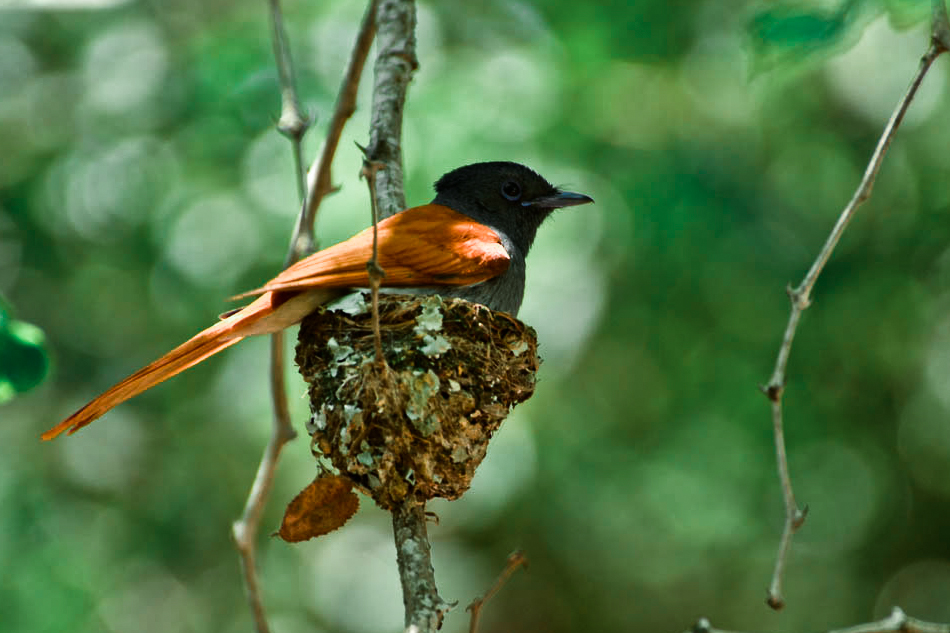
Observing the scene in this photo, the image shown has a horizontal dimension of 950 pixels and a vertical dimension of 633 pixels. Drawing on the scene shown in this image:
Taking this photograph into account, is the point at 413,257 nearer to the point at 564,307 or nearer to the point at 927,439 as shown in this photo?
the point at 564,307

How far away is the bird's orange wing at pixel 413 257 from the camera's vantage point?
4406 mm

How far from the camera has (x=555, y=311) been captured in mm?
8016

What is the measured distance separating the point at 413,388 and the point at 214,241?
448 cm

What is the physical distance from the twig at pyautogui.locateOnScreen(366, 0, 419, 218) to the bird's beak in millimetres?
1283

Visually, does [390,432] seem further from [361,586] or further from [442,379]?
[361,586]

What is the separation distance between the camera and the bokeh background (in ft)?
26.4

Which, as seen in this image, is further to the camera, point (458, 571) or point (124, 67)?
point (124, 67)

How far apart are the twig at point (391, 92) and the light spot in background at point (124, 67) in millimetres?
4537

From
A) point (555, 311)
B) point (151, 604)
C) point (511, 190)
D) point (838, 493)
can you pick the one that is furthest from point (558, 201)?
point (151, 604)

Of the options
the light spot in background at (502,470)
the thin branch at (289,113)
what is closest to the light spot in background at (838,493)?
the light spot in background at (502,470)

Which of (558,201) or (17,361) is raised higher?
(558,201)

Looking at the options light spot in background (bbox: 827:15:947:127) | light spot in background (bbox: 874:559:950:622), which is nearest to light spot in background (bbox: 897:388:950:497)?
light spot in background (bbox: 874:559:950:622)

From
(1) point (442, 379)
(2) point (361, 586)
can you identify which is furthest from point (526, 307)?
(1) point (442, 379)

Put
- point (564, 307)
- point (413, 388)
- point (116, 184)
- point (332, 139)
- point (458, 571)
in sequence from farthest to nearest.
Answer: point (116, 184), point (458, 571), point (564, 307), point (413, 388), point (332, 139)
